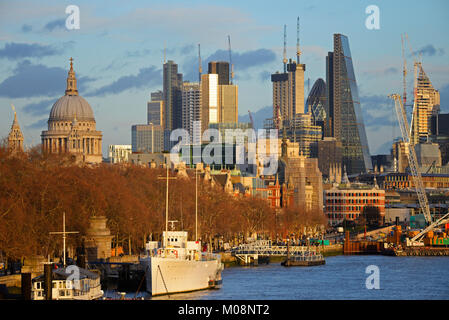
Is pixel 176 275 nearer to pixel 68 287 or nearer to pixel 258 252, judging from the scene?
pixel 68 287

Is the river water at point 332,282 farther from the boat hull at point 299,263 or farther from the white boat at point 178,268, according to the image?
the boat hull at point 299,263

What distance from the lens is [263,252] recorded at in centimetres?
14388

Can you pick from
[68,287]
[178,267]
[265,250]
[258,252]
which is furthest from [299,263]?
[68,287]

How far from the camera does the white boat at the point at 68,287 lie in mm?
74625

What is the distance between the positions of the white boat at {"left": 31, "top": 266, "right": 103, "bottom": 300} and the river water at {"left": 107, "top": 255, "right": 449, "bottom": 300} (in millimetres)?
9308

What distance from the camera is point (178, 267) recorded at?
300 ft

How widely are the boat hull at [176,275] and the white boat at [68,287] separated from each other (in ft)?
31.5

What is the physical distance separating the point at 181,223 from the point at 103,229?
1919 centimetres

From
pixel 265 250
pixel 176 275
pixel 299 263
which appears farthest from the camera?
pixel 265 250

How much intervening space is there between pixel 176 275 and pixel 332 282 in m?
20.5

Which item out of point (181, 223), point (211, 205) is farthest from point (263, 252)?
point (181, 223)

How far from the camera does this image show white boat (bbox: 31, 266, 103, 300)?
245 feet

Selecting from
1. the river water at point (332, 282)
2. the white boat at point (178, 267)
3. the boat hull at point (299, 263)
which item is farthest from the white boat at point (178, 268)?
the boat hull at point (299, 263)
